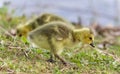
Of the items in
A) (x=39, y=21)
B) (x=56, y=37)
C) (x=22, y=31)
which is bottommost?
(x=22, y=31)

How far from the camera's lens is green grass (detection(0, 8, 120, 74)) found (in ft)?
15.2

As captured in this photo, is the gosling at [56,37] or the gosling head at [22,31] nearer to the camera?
the gosling at [56,37]

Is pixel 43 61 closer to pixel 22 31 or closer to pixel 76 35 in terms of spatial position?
pixel 76 35

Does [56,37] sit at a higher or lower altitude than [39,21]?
higher

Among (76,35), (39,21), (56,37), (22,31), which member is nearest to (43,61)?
(56,37)

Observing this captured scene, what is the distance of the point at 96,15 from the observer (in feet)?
31.9

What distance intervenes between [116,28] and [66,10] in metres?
1.86

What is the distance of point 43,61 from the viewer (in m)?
4.95

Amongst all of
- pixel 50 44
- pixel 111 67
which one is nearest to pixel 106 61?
pixel 111 67

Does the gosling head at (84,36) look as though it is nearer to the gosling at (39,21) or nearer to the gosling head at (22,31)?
the gosling at (39,21)

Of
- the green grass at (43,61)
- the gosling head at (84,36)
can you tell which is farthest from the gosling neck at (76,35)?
the green grass at (43,61)

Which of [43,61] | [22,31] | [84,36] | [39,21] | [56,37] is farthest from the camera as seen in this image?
[22,31]

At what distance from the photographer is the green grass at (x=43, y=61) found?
464 centimetres

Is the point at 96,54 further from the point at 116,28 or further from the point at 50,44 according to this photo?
the point at 116,28
